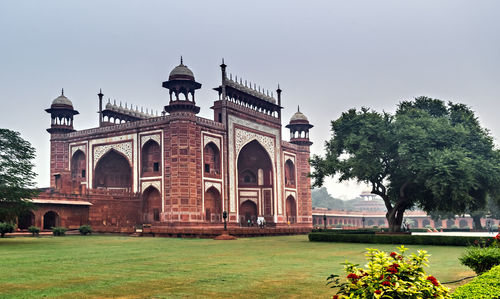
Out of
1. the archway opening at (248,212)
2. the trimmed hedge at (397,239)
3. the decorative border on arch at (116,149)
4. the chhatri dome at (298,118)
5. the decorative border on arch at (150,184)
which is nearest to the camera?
the trimmed hedge at (397,239)

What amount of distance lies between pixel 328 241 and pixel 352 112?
8.68 m

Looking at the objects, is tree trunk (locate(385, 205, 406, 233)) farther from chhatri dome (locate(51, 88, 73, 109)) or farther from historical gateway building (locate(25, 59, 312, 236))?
chhatri dome (locate(51, 88, 73, 109))

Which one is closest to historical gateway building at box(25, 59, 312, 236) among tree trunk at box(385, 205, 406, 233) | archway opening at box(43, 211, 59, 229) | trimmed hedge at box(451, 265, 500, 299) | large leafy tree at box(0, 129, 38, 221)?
archway opening at box(43, 211, 59, 229)

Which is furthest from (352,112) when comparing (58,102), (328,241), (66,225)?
(58,102)

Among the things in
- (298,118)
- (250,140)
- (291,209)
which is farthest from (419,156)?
(298,118)

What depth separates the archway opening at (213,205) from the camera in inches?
1615

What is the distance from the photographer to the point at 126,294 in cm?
810

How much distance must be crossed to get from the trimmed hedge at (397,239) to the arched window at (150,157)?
19220mm

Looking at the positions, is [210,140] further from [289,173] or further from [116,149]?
[289,173]

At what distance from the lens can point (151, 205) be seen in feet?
133

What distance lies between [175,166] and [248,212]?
41.8 ft

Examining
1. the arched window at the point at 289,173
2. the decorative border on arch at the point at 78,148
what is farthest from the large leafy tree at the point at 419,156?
the decorative border on arch at the point at 78,148

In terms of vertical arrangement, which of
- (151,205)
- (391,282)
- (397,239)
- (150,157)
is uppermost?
(150,157)

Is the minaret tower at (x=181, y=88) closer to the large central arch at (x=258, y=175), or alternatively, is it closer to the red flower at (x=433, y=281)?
the large central arch at (x=258, y=175)
